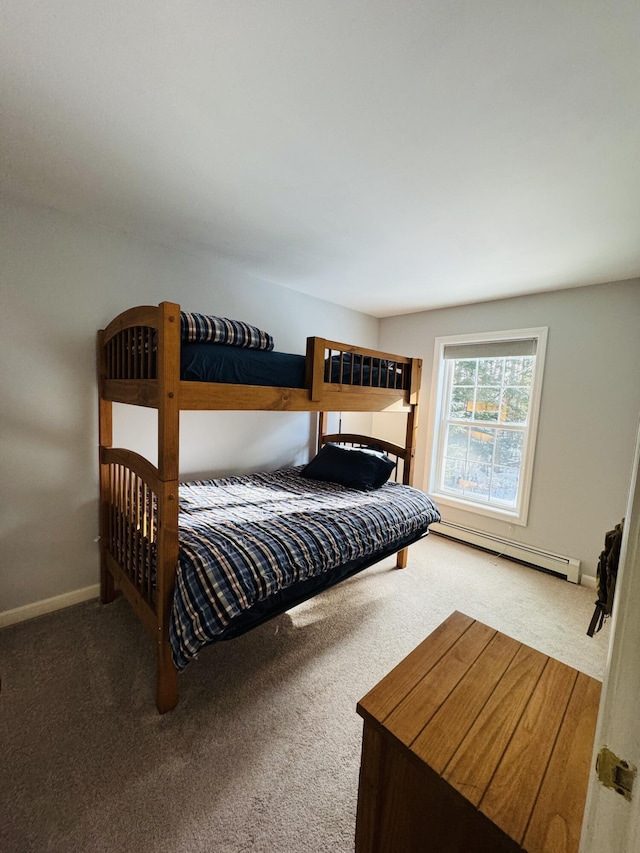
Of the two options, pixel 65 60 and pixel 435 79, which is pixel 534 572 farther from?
pixel 65 60

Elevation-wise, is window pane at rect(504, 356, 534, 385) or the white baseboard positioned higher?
window pane at rect(504, 356, 534, 385)

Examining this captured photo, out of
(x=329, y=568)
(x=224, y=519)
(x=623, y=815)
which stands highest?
(x=623, y=815)

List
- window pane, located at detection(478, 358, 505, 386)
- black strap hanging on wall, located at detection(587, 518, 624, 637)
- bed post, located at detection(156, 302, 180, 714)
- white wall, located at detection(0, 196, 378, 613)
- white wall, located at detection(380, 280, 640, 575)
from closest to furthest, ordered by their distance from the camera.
A: 1. black strap hanging on wall, located at detection(587, 518, 624, 637)
2. bed post, located at detection(156, 302, 180, 714)
3. white wall, located at detection(0, 196, 378, 613)
4. white wall, located at detection(380, 280, 640, 575)
5. window pane, located at detection(478, 358, 505, 386)

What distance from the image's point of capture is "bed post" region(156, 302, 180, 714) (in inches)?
54.5

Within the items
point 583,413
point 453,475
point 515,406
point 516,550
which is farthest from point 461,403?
point 516,550

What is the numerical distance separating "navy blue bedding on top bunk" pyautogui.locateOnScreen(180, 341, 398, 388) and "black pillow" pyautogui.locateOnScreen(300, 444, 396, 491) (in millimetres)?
843

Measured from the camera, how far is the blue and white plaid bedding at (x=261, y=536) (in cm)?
142

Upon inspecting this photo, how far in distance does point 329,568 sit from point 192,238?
2.17 metres

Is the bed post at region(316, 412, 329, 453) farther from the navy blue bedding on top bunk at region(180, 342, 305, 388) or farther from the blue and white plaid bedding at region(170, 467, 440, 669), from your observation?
the navy blue bedding on top bunk at region(180, 342, 305, 388)

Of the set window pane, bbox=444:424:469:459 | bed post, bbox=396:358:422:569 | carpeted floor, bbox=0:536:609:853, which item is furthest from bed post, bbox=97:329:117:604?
window pane, bbox=444:424:469:459

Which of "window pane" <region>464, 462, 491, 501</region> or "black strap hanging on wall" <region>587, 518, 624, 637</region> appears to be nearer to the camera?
"black strap hanging on wall" <region>587, 518, 624, 637</region>

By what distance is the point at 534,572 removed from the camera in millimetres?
2910

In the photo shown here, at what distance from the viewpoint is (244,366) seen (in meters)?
1.73

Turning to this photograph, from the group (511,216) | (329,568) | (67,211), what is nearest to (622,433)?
(511,216)
